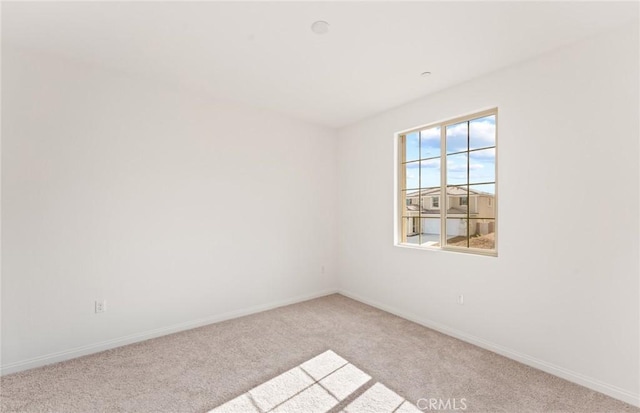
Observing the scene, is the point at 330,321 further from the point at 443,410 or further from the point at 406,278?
the point at 443,410

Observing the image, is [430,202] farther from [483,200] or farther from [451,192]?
[483,200]

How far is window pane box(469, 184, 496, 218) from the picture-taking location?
2.86 m

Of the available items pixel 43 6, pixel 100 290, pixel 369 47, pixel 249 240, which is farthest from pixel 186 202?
pixel 369 47

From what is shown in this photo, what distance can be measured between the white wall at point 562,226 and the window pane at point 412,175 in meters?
0.63

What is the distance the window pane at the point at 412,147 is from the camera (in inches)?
142

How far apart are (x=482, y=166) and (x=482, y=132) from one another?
1.13 ft

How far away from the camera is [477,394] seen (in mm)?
2062

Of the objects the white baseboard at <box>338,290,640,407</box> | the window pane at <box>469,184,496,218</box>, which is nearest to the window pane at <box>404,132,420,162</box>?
the window pane at <box>469,184,496,218</box>

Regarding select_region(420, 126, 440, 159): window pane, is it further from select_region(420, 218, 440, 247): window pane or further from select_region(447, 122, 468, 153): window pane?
select_region(420, 218, 440, 247): window pane

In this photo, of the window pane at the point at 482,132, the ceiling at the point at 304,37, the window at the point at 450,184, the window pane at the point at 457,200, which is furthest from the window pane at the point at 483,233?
the ceiling at the point at 304,37

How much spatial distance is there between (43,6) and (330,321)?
11.8ft

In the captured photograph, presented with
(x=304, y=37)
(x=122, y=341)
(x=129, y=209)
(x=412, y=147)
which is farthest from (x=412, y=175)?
(x=122, y=341)

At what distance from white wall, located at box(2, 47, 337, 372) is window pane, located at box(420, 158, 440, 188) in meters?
1.67

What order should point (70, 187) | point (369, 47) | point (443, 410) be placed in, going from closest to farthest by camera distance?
point (443, 410) < point (369, 47) < point (70, 187)
